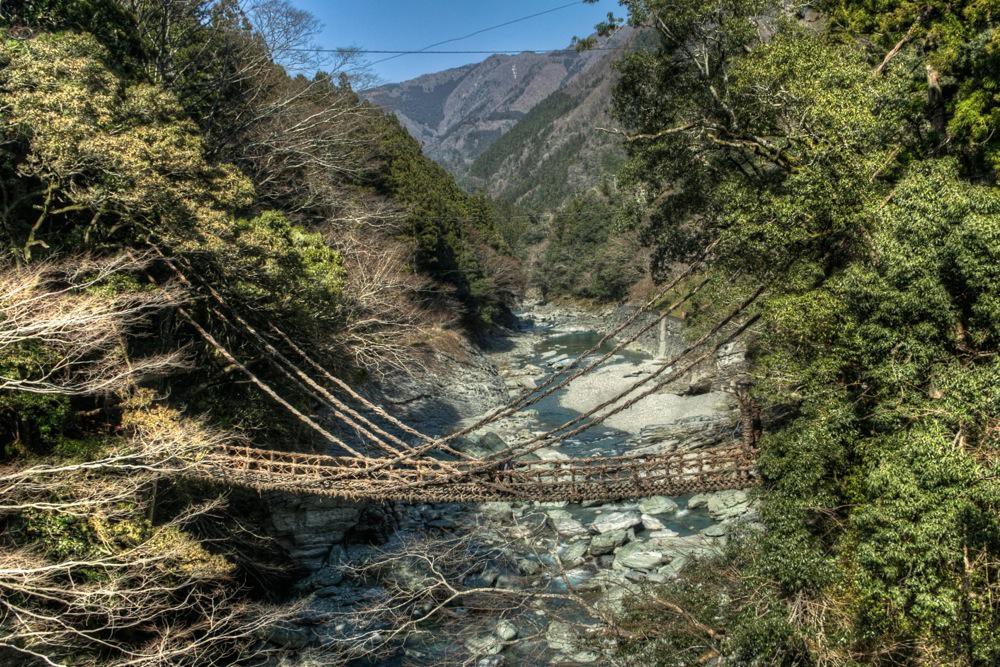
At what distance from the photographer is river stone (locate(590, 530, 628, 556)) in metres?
9.75

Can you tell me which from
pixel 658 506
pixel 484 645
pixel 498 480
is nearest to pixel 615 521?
pixel 658 506

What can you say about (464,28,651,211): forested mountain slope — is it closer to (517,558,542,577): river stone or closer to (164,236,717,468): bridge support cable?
(164,236,717,468): bridge support cable

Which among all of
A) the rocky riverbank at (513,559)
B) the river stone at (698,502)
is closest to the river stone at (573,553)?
the rocky riverbank at (513,559)

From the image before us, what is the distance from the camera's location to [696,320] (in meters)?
10.4

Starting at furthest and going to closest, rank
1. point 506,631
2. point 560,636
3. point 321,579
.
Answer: point 321,579 → point 506,631 → point 560,636


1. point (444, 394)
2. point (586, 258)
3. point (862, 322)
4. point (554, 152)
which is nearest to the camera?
point (862, 322)

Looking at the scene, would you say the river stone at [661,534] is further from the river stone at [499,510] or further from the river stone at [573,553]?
the river stone at [499,510]

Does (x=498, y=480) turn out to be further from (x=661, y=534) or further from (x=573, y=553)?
(x=661, y=534)

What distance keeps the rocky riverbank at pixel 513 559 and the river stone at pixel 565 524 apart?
0.03 metres

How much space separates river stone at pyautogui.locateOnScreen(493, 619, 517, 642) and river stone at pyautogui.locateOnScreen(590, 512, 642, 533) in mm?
2985

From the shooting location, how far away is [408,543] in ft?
33.9

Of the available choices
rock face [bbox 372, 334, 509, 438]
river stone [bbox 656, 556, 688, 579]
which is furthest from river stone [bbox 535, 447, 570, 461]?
river stone [bbox 656, 556, 688, 579]

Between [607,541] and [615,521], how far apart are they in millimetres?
787

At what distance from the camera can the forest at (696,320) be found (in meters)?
4.73
